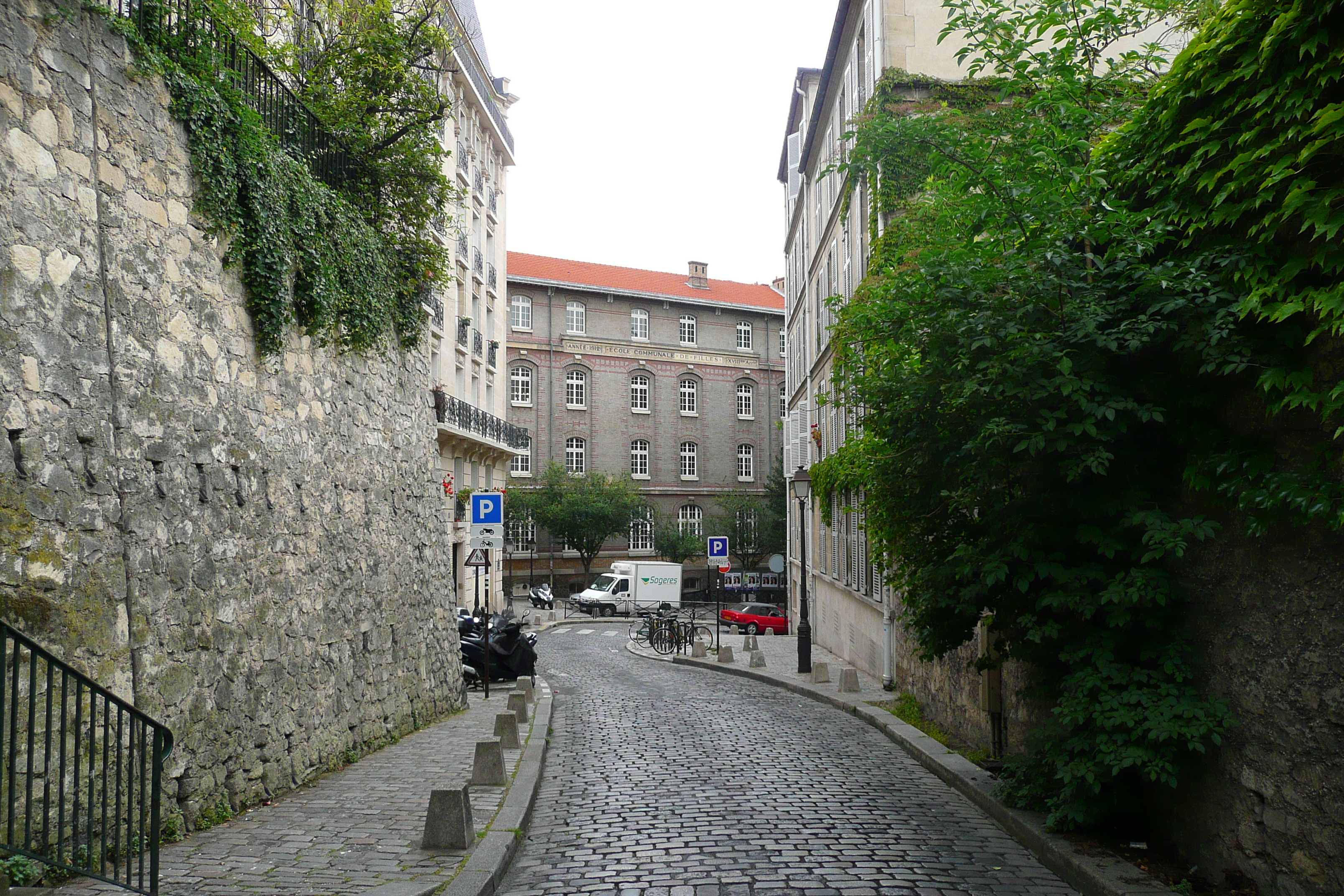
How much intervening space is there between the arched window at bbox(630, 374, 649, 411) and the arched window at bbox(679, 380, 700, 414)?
6.71 ft

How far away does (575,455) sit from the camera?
52875 mm

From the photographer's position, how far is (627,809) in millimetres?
7984

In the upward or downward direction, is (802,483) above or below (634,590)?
above

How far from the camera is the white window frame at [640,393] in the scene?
54500mm

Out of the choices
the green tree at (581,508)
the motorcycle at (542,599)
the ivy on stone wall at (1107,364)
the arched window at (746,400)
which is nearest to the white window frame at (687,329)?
the arched window at (746,400)

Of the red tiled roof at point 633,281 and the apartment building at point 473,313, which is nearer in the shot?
the apartment building at point 473,313

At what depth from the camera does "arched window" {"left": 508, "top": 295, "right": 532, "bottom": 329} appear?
5162 cm

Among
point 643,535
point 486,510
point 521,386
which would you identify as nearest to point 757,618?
point 486,510

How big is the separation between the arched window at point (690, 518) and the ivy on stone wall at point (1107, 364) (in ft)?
150

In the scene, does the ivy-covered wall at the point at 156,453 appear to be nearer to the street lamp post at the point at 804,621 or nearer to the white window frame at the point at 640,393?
the street lamp post at the point at 804,621

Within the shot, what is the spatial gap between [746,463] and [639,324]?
34.6 feet

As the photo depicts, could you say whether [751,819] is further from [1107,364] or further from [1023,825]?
[1107,364]

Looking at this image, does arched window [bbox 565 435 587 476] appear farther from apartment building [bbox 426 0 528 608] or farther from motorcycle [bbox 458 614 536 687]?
motorcycle [bbox 458 614 536 687]

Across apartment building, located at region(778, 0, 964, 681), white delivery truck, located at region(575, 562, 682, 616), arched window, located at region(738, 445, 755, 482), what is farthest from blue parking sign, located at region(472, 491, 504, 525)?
arched window, located at region(738, 445, 755, 482)
